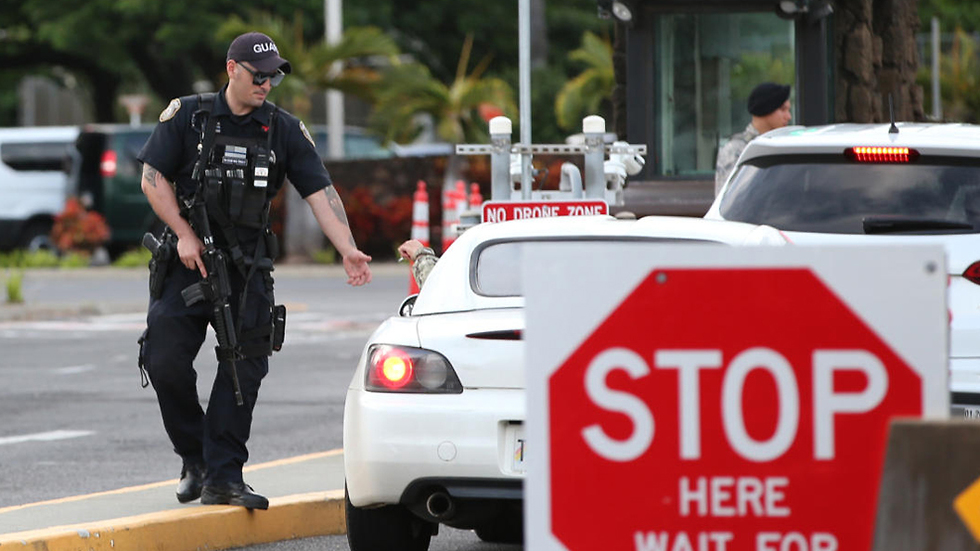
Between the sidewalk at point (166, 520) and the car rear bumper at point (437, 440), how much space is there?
0.96m

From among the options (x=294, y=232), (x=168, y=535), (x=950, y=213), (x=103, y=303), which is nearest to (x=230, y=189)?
(x=168, y=535)

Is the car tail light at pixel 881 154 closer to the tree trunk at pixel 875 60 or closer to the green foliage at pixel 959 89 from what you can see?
the tree trunk at pixel 875 60

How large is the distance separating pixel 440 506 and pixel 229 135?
5.67 feet

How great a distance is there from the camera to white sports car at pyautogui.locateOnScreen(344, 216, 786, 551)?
5.57 meters

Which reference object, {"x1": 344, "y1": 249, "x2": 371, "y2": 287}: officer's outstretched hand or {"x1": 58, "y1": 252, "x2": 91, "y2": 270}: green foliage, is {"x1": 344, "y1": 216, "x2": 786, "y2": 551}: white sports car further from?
{"x1": 58, "y1": 252, "x2": 91, "y2": 270}: green foliage

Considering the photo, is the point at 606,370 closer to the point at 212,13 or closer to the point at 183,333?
the point at 183,333

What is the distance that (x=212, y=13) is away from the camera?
35250mm

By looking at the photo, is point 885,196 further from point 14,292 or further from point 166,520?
point 14,292

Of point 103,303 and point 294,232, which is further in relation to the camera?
point 294,232

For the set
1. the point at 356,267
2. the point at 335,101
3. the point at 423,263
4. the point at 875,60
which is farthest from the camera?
the point at 335,101

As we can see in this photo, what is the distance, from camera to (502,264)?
6285 mm

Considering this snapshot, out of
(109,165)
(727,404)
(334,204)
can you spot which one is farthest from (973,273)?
(109,165)

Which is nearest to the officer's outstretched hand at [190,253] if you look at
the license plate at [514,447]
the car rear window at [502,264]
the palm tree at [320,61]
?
the car rear window at [502,264]

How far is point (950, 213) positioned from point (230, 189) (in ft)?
8.49
